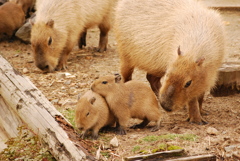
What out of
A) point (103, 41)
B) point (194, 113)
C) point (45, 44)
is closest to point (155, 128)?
point (194, 113)

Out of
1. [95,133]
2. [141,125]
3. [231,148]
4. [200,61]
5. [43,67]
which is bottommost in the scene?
[43,67]

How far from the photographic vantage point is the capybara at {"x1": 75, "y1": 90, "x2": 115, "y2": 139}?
4.21 metres

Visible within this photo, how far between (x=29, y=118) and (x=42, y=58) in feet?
10.1

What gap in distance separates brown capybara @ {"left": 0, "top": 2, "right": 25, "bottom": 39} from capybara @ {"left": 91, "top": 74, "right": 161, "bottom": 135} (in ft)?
18.4

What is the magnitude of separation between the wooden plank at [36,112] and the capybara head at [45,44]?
1691mm

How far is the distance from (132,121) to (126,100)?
71 cm

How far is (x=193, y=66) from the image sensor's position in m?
4.27

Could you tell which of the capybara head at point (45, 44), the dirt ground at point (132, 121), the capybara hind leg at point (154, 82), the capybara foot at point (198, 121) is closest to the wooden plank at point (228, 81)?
the dirt ground at point (132, 121)

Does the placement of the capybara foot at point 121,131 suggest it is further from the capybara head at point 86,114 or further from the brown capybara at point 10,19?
the brown capybara at point 10,19

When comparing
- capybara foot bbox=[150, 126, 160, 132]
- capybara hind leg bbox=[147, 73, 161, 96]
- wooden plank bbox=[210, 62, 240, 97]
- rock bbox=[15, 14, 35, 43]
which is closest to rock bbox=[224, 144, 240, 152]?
capybara foot bbox=[150, 126, 160, 132]

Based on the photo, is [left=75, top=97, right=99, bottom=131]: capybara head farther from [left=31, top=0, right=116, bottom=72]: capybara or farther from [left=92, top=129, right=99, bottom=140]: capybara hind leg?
[left=31, top=0, right=116, bottom=72]: capybara

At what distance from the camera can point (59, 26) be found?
7.38 metres

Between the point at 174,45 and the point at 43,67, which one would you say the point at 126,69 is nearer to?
the point at 174,45

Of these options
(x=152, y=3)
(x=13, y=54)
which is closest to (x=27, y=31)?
(x=13, y=54)
